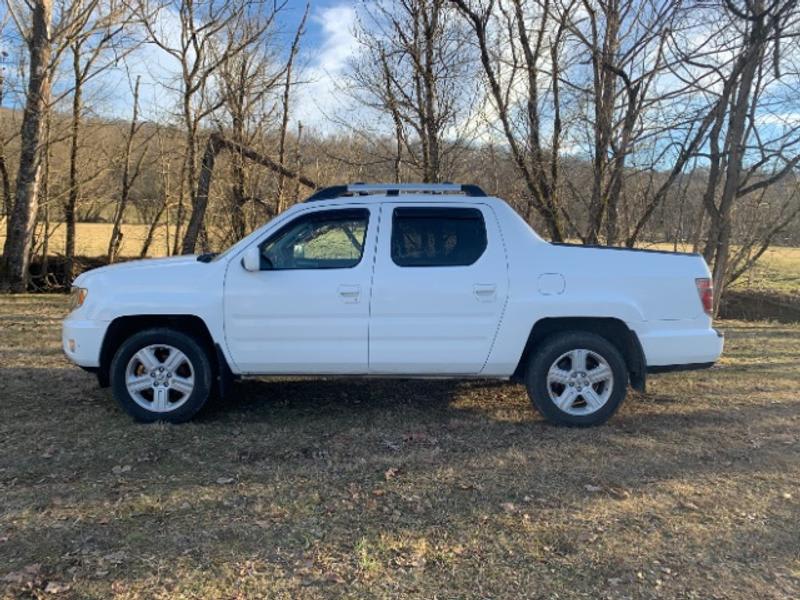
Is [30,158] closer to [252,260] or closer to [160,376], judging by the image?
[160,376]

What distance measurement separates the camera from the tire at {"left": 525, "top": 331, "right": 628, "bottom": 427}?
5098mm

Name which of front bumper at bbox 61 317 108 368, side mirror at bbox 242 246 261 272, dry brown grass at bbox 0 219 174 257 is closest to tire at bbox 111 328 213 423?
front bumper at bbox 61 317 108 368

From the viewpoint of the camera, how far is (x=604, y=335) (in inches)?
210

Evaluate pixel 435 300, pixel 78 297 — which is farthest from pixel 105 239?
pixel 435 300

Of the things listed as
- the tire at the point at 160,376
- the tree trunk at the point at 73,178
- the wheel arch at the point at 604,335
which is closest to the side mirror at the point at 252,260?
the tire at the point at 160,376

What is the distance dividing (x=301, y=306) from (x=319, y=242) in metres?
0.56

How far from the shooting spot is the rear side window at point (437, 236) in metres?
5.11

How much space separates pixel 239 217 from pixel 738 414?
38.2ft

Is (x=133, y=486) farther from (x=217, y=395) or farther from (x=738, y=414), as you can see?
(x=738, y=414)

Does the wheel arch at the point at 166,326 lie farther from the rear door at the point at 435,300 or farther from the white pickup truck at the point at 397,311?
the rear door at the point at 435,300

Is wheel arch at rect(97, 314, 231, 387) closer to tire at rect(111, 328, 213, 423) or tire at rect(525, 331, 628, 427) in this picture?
tire at rect(111, 328, 213, 423)

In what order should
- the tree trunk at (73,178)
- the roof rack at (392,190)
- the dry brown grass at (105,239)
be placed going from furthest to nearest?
the dry brown grass at (105,239) → the tree trunk at (73,178) → the roof rack at (392,190)

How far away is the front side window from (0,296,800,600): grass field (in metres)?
1.35

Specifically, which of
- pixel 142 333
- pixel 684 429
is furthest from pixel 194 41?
pixel 684 429
